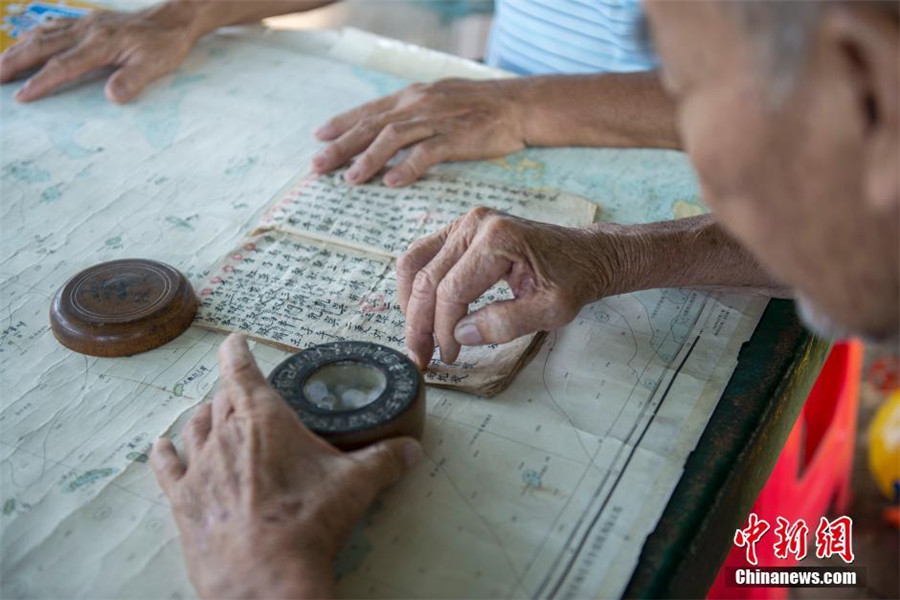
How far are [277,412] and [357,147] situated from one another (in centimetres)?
84

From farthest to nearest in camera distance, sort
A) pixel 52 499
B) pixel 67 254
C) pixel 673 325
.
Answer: pixel 67 254
pixel 673 325
pixel 52 499

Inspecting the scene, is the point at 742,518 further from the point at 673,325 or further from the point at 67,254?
the point at 67,254

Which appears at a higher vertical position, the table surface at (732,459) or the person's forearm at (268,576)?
the person's forearm at (268,576)

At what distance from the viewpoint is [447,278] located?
125 cm

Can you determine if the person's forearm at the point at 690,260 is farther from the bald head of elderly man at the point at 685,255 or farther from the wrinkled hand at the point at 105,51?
the wrinkled hand at the point at 105,51

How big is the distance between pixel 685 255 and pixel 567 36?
0.99 m

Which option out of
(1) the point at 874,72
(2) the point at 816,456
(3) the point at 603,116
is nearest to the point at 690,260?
(3) the point at 603,116

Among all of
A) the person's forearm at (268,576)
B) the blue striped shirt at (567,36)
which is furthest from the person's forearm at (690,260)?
the blue striped shirt at (567,36)

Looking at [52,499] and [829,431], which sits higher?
[52,499]

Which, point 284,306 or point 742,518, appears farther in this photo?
point 284,306

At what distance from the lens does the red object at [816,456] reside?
71.1 inches

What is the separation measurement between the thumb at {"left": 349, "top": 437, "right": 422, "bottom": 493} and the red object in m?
0.92

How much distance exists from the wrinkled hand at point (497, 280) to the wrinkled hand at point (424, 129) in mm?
442

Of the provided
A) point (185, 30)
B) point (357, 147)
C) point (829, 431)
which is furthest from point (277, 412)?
point (829, 431)
